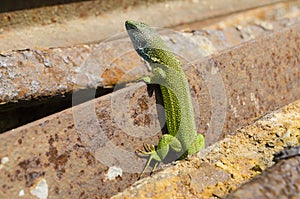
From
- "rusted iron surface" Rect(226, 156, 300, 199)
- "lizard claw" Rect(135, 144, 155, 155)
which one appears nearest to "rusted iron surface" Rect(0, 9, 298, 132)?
"lizard claw" Rect(135, 144, 155, 155)

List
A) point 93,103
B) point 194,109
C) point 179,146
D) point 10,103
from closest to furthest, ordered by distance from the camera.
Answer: point 93,103, point 10,103, point 194,109, point 179,146

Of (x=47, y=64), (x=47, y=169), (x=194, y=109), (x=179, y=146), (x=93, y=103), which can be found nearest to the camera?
(x=47, y=169)

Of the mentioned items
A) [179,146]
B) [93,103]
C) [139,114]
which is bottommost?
[179,146]

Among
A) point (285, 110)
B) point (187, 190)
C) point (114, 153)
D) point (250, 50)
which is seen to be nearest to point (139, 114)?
point (114, 153)

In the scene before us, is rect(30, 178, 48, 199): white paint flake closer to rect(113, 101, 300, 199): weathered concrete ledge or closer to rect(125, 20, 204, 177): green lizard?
rect(113, 101, 300, 199): weathered concrete ledge

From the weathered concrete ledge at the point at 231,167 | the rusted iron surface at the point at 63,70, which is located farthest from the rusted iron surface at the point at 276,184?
the rusted iron surface at the point at 63,70

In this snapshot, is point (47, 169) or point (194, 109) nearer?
point (47, 169)

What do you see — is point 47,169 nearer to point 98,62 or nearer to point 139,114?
point 139,114
